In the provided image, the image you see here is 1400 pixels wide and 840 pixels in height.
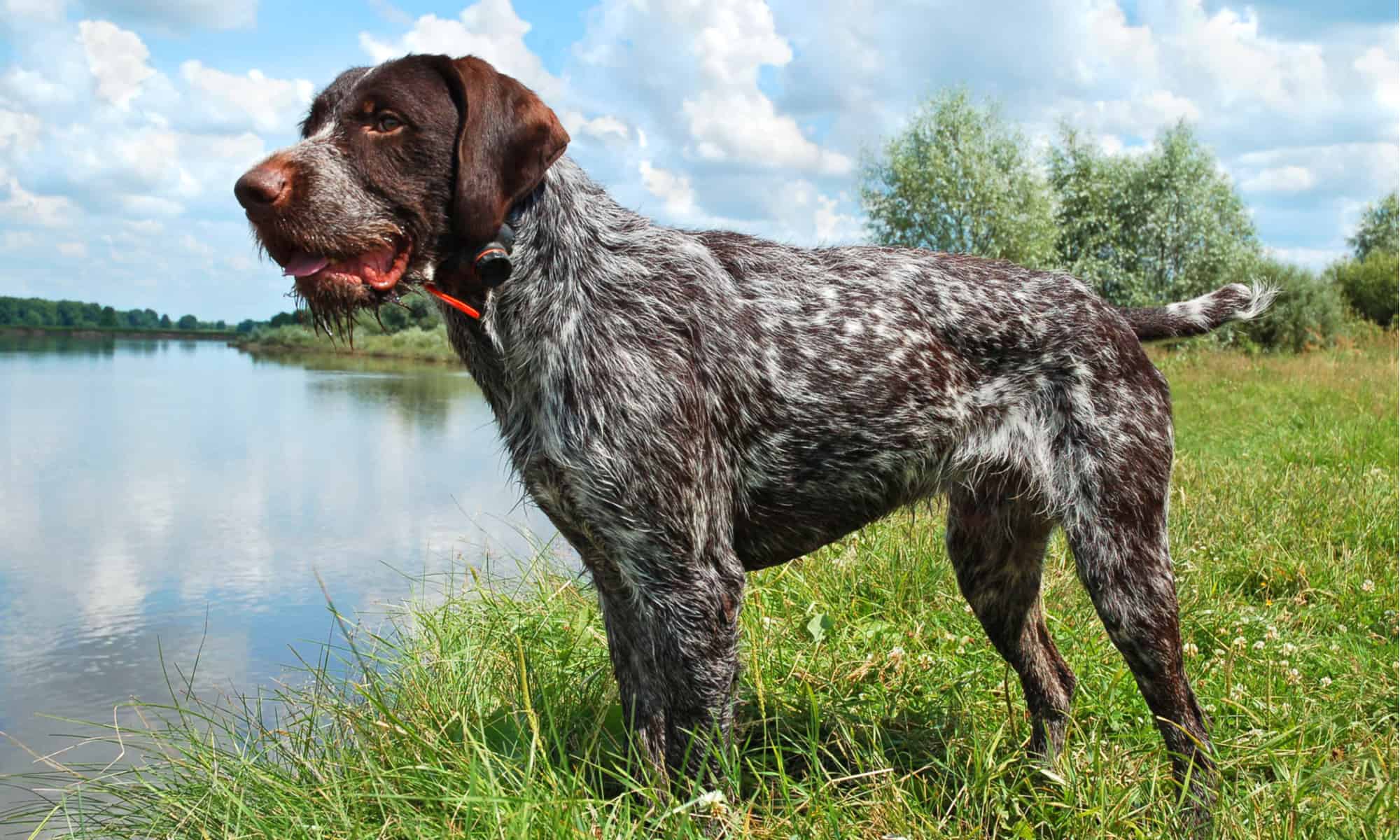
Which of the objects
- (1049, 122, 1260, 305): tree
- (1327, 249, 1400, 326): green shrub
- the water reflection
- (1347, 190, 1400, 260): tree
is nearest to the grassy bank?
the water reflection

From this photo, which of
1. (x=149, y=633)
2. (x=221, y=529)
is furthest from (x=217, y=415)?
(x=149, y=633)

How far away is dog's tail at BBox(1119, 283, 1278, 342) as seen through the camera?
3.64 metres

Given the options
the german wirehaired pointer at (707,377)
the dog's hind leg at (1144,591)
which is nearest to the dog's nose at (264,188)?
the german wirehaired pointer at (707,377)

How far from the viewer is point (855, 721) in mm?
3762

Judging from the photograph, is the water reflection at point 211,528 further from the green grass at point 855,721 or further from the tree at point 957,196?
the tree at point 957,196

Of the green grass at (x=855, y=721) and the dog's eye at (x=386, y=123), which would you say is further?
the green grass at (x=855, y=721)

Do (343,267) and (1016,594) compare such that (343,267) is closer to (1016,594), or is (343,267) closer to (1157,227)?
(1016,594)

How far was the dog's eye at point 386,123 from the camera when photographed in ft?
8.82

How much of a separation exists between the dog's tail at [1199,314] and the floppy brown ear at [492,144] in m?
2.22

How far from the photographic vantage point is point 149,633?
7996 mm

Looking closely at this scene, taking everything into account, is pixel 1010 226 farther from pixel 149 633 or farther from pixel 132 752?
pixel 132 752

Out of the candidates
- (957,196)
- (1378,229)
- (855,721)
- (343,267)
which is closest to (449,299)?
(343,267)

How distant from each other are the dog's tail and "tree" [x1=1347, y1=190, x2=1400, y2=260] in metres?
65.4

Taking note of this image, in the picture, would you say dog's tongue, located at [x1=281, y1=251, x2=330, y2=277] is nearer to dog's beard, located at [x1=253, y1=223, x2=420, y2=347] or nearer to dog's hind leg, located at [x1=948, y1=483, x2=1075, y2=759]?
dog's beard, located at [x1=253, y1=223, x2=420, y2=347]
